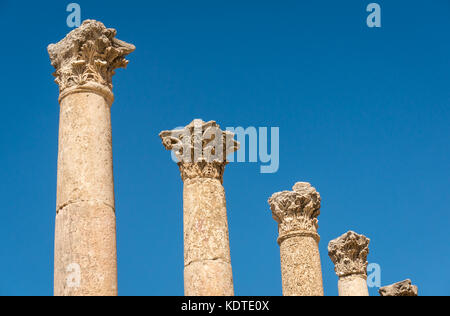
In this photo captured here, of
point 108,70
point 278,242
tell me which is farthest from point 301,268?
point 108,70

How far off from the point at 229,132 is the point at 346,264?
9.90 metres

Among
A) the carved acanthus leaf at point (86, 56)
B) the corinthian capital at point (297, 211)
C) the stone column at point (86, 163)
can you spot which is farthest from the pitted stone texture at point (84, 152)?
the corinthian capital at point (297, 211)

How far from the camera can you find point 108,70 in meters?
15.2

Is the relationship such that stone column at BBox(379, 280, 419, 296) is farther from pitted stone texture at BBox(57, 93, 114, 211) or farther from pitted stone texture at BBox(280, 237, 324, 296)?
pitted stone texture at BBox(57, 93, 114, 211)

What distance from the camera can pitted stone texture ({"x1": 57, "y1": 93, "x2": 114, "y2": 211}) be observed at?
13.3 metres

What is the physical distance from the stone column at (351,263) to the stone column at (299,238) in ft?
11.7

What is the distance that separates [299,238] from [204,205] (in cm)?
594

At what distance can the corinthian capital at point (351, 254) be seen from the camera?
2625cm

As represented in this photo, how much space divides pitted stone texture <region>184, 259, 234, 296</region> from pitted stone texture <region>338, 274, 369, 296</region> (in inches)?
408

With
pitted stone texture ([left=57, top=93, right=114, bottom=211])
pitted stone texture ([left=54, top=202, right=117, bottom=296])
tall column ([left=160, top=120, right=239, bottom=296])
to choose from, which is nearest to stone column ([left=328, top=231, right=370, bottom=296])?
tall column ([left=160, top=120, right=239, bottom=296])

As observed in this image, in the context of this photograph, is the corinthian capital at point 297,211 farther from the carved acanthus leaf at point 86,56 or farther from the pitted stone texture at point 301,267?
the carved acanthus leaf at point 86,56

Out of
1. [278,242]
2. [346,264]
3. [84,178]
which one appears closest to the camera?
[84,178]

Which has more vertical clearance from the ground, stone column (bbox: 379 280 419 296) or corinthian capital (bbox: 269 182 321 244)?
corinthian capital (bbox: 269 182 321 244)
